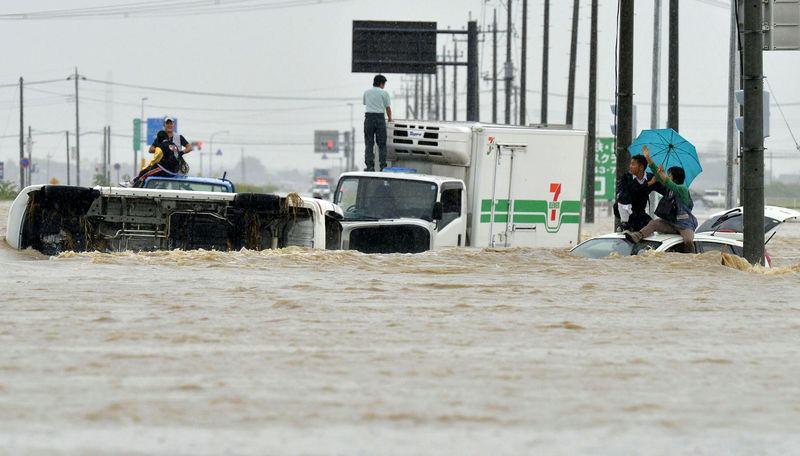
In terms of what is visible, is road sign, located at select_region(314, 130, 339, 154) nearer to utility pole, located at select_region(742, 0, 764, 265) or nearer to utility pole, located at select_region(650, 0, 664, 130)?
utility pole, located at select_region(650, 0, 664, 130)

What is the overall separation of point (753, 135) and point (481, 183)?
650cm

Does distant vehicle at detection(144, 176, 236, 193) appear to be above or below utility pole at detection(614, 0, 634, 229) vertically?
below

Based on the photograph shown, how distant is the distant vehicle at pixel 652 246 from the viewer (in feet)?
63.4

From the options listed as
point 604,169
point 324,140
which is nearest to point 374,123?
point 604,169

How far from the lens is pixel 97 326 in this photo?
12.0 m

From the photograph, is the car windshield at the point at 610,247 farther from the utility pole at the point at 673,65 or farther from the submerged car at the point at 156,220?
the utility pole at the point at 673,65

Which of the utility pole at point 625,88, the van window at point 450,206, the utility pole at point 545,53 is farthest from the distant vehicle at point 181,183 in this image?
the utility pole at point 545,53

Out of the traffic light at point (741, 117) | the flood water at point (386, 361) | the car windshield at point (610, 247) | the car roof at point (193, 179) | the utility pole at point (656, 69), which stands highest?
the utility pole at point (656, 69)

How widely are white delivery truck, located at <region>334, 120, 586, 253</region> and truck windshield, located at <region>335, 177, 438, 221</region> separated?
15mm

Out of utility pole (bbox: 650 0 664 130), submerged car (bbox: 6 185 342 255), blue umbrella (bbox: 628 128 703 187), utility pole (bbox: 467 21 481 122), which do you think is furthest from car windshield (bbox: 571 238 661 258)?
utility pole (bbox: 467 21 481 122)

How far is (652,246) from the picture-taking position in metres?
19.5

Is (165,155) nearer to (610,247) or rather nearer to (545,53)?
(610,247)

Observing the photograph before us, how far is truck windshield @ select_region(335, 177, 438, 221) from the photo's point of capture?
22.9 m

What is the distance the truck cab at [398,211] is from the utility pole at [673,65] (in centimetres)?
1286
